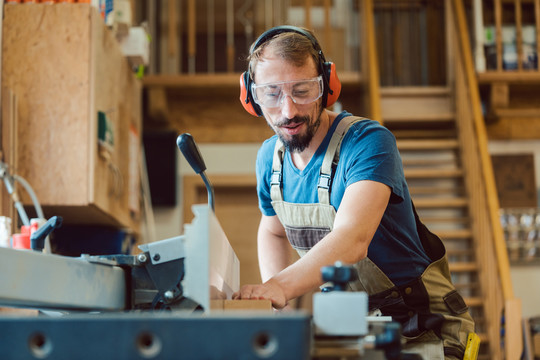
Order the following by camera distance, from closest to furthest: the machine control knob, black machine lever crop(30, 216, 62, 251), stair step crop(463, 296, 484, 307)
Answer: the machine control knob → black machine lever crop(30, 216, 62, 251) → stair step crop(463, 296, 484, 307)

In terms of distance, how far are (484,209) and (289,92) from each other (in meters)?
4.16

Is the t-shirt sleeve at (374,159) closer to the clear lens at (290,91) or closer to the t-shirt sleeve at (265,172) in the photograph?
the clear lens at (290,91)

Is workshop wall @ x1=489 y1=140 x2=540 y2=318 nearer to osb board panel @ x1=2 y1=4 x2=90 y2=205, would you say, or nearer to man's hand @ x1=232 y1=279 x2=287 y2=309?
osb board panel @ x1=2 y1=4 x2=90 y2=205

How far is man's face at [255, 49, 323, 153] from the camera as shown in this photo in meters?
1.83

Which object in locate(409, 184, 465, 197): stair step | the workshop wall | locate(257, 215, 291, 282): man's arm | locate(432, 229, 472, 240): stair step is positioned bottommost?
the workshop wall

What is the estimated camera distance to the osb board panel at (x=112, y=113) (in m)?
3.93

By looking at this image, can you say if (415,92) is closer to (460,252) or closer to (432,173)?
(432,173)

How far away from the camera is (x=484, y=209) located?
5625 mm

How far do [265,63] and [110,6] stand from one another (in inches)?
110

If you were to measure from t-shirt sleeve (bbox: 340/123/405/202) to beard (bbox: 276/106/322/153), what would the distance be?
0.12 m

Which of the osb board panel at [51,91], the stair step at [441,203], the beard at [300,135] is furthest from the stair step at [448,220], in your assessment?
the beard at [300,135]

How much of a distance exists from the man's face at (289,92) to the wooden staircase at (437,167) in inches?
169

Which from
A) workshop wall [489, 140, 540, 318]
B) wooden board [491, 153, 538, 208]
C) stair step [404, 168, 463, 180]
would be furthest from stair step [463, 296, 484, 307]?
wooden board [491, 153, 538, 208]

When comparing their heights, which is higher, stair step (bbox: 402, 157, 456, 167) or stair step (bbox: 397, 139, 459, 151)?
stair step (bbox: 397, 139, 459, 151)
